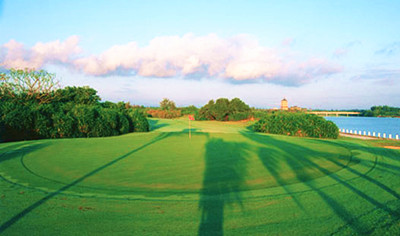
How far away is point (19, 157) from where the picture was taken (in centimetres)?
968

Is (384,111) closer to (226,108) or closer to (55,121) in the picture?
(226,108)

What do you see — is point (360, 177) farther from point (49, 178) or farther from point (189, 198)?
point (49, 178)

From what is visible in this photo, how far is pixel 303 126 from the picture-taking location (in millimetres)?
24438

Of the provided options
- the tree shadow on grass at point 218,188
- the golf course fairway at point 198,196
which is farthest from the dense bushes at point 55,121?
the tree shadow on grass at point 218,188

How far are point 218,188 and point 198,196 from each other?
2.55 ft

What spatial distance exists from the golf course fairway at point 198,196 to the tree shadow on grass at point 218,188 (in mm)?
23

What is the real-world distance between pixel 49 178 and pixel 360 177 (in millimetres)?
8229

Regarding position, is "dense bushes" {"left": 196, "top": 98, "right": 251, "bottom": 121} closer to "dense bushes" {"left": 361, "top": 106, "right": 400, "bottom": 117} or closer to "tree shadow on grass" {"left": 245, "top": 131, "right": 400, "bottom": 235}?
"tree shadow on grass" {"left": 245, "top": 131, "right": 400, "bottom": 235}

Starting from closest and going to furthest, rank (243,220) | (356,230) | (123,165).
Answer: (356,230) → (243,220) → (123,165)

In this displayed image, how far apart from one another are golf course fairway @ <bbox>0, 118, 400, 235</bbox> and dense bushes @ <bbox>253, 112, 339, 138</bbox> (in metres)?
14.9

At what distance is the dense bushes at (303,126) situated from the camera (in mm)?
23828

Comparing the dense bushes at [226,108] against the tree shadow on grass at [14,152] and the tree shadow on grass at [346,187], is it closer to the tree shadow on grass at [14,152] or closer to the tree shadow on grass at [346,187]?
the tree shadow on grass at [14,152]

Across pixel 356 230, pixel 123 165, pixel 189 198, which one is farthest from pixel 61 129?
pixel 356 230

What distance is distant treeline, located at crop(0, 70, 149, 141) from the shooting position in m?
16.5
